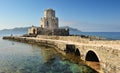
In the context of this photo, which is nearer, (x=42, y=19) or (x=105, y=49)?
(x=105, y=49)

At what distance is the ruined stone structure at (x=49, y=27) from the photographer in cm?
7238

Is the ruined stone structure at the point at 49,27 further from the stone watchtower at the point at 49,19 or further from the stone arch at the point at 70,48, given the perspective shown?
the stone arch at the point at 70,48

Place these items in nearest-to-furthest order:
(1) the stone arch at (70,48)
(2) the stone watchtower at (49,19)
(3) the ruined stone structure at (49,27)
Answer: (1) the stone arch at (70,48) < (3) the ruined stone structure at (49,27) < (2) the stone watchtower at (49,19)

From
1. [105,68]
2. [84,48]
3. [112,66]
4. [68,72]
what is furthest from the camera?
[84,48]

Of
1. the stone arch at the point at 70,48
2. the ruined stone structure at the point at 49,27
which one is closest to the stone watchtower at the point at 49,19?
the ruined stone structure at the point at 49,27

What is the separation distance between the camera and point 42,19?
248 ft

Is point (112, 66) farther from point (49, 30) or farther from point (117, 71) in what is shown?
point (49, 30)

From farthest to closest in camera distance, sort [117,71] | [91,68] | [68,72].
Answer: [91,68]
[68,72]
[117,71]

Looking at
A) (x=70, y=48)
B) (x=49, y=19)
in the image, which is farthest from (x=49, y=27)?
(x=70, y=48)

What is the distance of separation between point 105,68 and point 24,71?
910 cm

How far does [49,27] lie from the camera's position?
7594 centimetres

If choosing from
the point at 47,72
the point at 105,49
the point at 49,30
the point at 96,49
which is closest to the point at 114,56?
the point at 105,49

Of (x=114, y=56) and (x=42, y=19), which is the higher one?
(x=42, y=19)

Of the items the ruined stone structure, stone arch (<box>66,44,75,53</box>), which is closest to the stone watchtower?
the ruined stone structure
